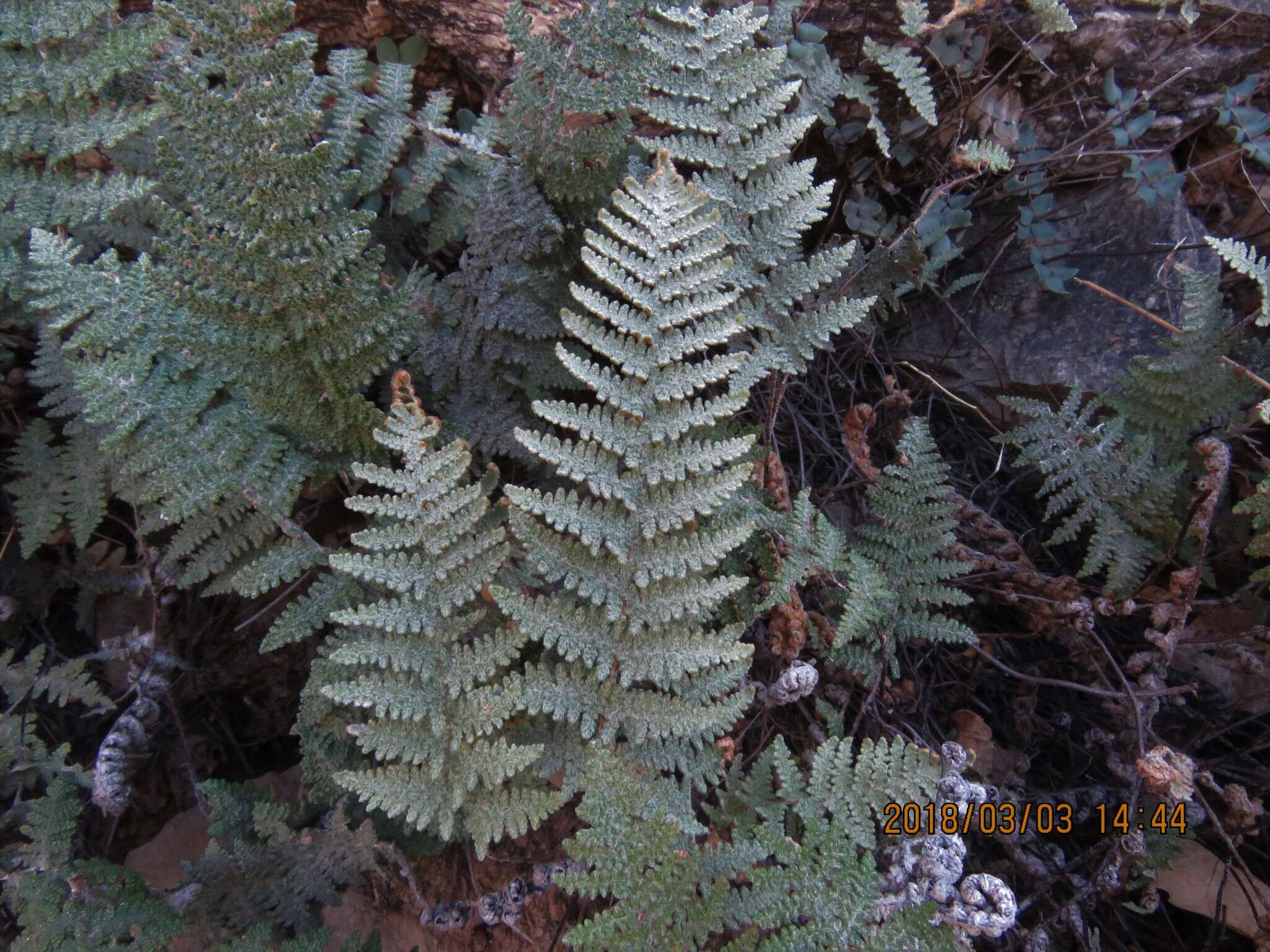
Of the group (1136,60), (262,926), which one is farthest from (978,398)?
(262,926)

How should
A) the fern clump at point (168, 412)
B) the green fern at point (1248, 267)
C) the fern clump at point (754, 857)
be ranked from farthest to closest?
1. the green fern at point (1248, 267)
2. the fern clump at point (168, 412)
3. the fern clump at point (754, 857)

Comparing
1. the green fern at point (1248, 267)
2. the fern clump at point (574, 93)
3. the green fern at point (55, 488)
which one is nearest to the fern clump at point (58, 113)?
the green fern at point (55, 488)

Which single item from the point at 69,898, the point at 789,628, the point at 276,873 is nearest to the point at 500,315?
the point at 789,628

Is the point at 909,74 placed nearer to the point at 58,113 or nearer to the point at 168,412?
the point at 168,412

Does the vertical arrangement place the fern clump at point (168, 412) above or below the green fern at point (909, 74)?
below

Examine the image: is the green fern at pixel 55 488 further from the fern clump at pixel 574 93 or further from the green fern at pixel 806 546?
the green fern at pixel 806 546

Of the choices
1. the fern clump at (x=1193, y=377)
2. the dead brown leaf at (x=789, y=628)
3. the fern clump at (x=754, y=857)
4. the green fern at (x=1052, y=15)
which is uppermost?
the green fern at (x=1052, y=15)

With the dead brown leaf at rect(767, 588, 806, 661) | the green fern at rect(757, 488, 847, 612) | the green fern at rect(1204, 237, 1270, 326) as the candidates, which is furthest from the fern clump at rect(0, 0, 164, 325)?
the green fern at rect(1204, 237, 1270, 326)

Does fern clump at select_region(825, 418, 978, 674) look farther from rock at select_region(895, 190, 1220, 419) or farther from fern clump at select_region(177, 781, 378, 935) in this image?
fern clump at select_region(177, 781, 378, 935)
